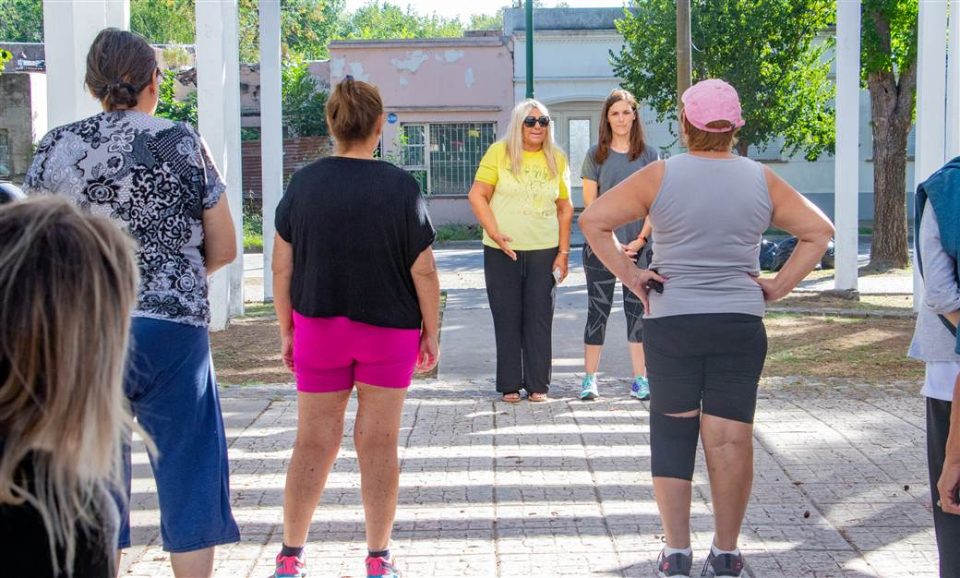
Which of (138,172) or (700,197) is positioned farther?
(700,197)

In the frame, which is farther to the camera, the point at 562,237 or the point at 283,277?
the point at 562,237

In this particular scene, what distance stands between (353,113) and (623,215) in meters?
1.03

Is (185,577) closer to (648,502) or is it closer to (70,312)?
(70,312)

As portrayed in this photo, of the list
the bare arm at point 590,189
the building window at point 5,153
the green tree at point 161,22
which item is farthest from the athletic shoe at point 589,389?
the green tree at point 161,22

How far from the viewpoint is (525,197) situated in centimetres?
788

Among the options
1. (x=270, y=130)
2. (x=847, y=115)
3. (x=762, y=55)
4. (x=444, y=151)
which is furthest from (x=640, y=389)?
(x=444, y=151)

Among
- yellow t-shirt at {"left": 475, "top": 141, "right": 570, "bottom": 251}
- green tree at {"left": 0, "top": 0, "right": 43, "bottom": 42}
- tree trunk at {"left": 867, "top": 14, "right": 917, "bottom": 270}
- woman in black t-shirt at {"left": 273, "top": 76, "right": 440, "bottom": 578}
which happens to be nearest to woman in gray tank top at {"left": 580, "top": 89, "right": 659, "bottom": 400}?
yellow t-shirt at {"left": 475, "top": 141, "right": 570, "bottom": 251}

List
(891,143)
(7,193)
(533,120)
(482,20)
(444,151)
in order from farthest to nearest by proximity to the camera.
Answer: (482,20) < (444,151) < (891,143) < (533,120) < (7,193)

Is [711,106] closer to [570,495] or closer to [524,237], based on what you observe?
[570,495]

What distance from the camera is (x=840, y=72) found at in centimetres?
1373

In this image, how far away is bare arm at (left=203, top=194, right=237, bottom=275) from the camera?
A: 12.7 ft

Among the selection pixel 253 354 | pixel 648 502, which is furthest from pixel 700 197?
pixel 253 354

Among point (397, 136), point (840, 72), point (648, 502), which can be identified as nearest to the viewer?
point (648, 502)

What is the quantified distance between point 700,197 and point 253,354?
21.6 feet
